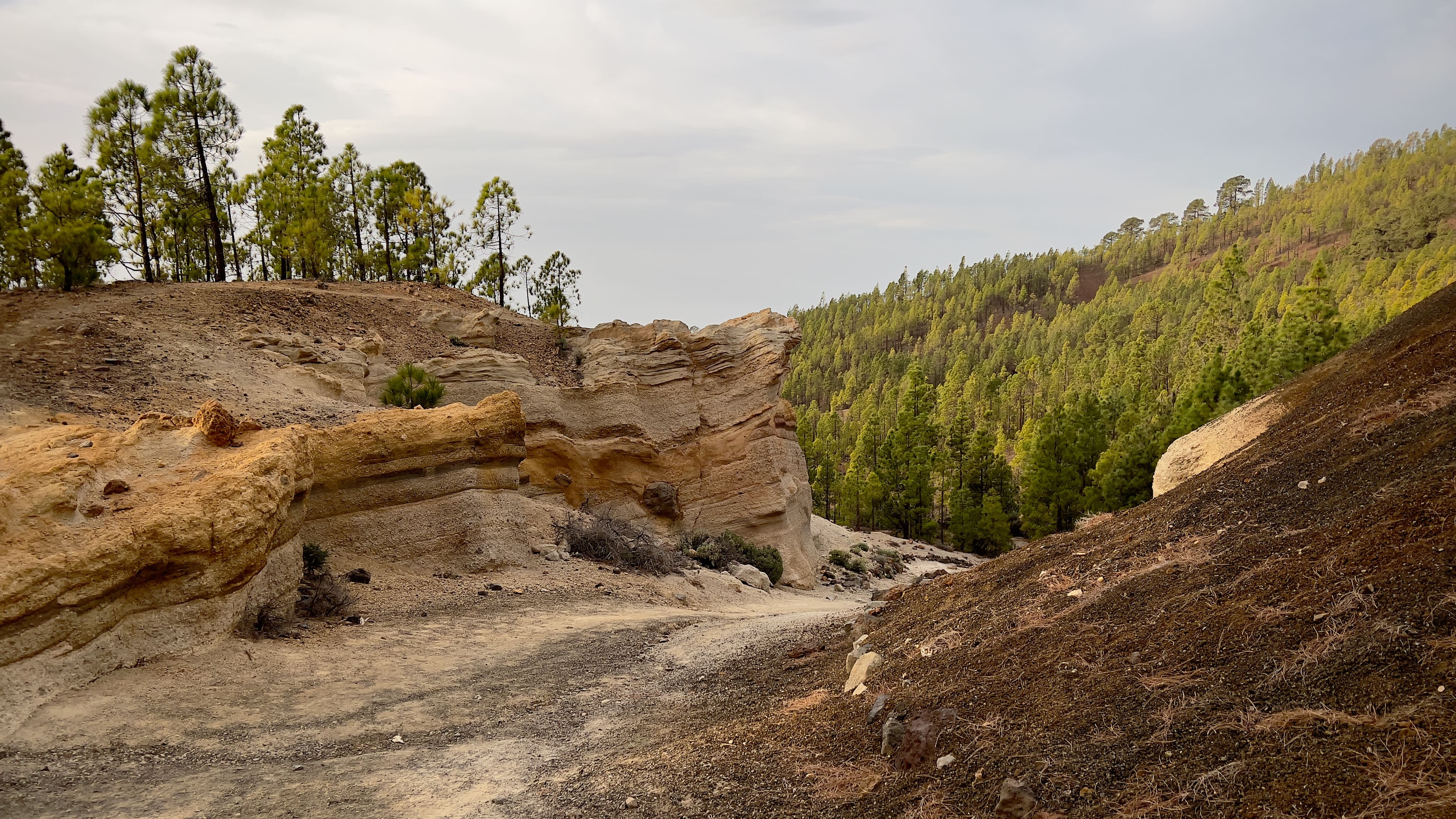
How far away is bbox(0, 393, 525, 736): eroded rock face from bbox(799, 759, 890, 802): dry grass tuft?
754 cm

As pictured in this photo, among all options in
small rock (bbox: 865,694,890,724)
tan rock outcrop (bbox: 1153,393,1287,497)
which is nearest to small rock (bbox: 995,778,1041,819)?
small rock (bbox: 865,694,890,724)

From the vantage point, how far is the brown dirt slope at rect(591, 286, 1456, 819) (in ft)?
12.4

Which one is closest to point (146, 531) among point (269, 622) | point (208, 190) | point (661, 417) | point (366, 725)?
point (269, 622)

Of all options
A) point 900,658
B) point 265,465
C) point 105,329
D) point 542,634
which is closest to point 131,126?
point 105,329

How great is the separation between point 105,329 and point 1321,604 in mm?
22738

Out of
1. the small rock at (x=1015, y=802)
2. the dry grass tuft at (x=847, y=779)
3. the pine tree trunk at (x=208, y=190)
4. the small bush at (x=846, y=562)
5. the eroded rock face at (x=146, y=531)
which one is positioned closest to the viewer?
the small rock at (x=1015, y=802)

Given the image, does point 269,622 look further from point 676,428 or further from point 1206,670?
point 676,428

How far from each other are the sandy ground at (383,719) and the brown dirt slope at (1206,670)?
3.83 ft

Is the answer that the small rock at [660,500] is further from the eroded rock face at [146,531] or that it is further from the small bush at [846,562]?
the eroded rock face at [146,531]

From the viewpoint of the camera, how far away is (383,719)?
28.1 feet

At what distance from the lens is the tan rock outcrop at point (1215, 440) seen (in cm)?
1174

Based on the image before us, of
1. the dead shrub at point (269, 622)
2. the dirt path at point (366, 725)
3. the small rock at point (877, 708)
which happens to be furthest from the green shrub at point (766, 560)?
the small rock at point (877, 708)

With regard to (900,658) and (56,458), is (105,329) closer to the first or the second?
(56,458)

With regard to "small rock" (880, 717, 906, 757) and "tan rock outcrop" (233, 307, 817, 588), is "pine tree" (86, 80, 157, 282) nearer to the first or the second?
"tan rock outcrop" (233, 307, 817, 588)
